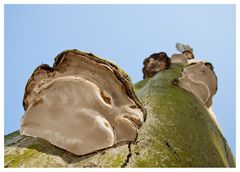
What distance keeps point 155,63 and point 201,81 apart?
4.96 feet

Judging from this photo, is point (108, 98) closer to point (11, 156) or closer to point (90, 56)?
point (90, 56)

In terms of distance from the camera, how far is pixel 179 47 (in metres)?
10.8

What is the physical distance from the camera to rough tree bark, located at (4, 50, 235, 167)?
274 centimetres

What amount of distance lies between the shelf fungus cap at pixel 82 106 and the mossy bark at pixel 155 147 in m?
0.09

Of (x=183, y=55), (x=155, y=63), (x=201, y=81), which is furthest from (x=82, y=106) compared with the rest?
(x=183, y=55)

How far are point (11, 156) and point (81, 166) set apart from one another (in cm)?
54

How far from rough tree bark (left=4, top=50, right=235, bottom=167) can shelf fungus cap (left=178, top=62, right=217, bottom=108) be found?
0.90 metres

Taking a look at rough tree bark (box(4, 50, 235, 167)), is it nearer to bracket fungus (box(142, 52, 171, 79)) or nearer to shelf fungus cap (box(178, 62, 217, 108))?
shelf fungus cap (box(178, 62, 217, 108))

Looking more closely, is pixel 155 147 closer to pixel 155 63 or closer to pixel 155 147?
pixel 155 147

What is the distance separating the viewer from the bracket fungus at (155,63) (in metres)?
6.66

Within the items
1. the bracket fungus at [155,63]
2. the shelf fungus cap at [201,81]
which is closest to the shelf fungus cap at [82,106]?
the shelf fungus cap at [201,81]

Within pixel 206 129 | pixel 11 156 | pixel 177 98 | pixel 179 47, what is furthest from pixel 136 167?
pixel 179 47

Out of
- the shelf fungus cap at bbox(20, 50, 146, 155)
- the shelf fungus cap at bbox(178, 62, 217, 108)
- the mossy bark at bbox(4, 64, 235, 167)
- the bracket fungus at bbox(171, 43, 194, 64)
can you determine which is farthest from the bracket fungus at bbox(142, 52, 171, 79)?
the shelf fungus cap at bbox(20, 50, 146, 155)

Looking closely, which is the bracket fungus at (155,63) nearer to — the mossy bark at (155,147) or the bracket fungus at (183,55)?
the bracket fungus at (183,55)
